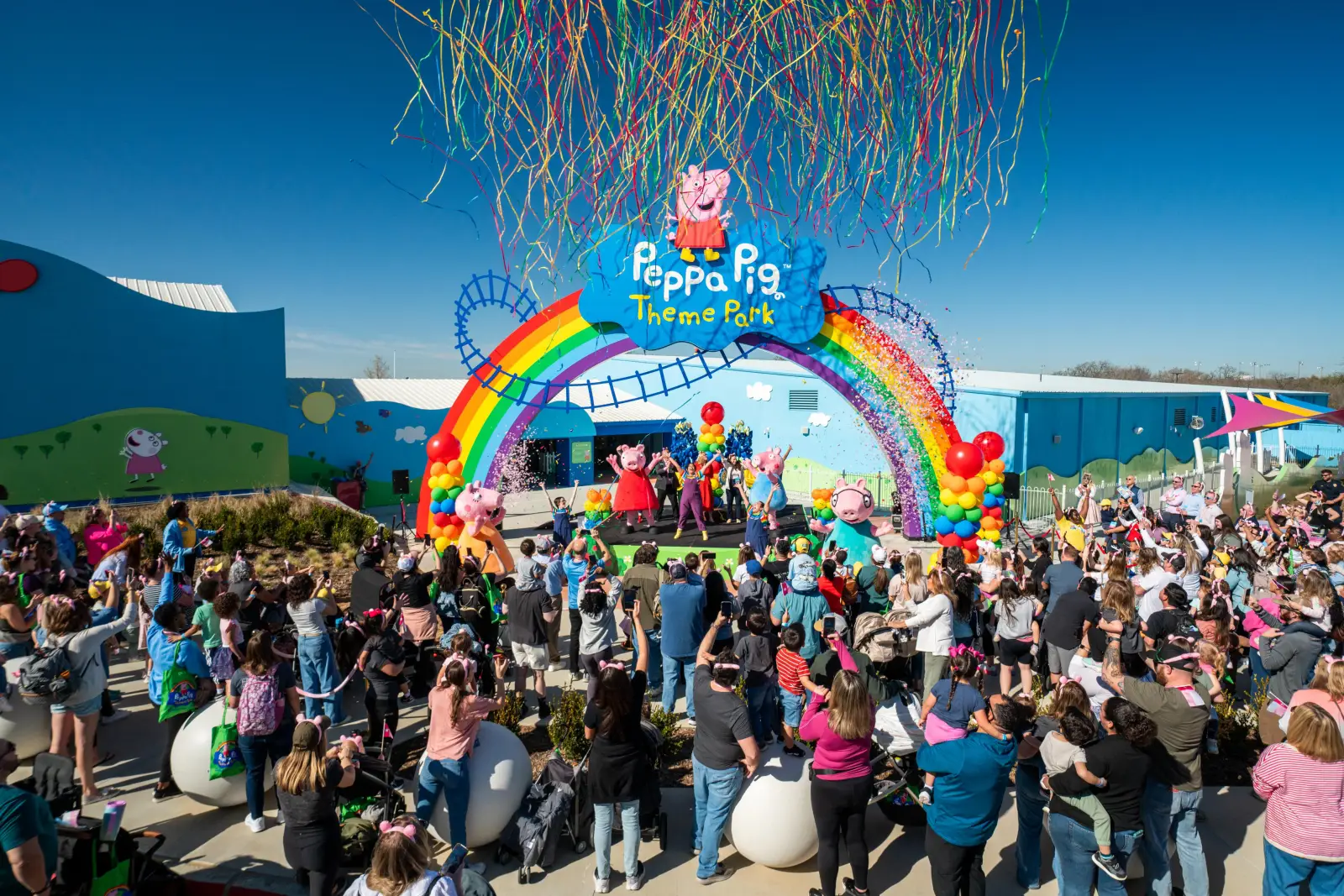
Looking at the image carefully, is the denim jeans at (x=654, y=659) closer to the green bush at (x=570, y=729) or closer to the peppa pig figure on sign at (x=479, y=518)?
the green bush at (x=570, y=729)

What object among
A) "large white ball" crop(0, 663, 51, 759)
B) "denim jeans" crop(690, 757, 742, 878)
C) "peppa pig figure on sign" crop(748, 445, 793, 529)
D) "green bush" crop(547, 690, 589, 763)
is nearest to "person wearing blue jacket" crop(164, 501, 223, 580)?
"large white ball" crop(0, 663, 51, 759)

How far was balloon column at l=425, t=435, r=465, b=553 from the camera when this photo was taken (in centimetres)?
1141

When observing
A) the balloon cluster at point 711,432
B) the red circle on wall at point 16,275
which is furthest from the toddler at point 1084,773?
the red circle on wall at point 16,275

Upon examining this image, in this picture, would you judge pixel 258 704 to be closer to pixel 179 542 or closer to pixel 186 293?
pixel 179 542

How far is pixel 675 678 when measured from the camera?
6.05m

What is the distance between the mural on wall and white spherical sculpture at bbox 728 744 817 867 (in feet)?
53.8

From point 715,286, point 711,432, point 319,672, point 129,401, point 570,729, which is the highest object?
point 715,286

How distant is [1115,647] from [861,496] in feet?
18.7

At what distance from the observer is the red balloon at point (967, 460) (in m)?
10.4

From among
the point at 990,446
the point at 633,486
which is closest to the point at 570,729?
the point at 633,486

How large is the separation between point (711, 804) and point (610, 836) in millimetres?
554

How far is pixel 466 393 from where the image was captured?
39.5ft

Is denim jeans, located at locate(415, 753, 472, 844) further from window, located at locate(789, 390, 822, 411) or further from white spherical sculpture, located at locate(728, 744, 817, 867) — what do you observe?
window, located at locate(789, 390, 822, 411)

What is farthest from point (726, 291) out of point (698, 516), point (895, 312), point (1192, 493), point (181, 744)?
point (181, 744)
